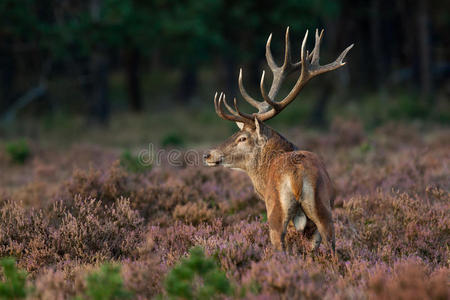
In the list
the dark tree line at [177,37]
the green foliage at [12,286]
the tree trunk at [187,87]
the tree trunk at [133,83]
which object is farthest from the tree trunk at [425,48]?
the green foliage at [12,286]

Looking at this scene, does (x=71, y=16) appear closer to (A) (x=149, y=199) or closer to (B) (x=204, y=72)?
(A) (x=149, y=199)

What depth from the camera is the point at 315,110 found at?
18797mm

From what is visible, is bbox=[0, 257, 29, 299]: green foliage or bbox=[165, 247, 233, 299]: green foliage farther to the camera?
bbox=[0, 257, 29, 299]: green foliage

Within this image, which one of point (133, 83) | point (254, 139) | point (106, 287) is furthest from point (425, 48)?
point (106, 287)

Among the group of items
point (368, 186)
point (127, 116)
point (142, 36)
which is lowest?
point (368, 186)

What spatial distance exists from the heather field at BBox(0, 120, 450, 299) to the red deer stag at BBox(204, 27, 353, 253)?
12.6 inches

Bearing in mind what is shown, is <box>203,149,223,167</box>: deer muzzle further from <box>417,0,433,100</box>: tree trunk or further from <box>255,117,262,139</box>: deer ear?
<box>417,0,433,100</box>: tree trunk

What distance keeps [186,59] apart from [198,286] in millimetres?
20433

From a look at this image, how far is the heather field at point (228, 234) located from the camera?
3.89m

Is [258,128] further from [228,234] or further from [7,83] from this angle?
[7,83]

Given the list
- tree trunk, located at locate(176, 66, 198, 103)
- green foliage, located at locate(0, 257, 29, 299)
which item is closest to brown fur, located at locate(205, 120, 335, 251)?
A: green foliage, located at locate(0, 257, 29, 299)

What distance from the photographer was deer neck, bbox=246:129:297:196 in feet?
16.8

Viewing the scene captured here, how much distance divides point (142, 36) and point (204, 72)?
67.5 feet

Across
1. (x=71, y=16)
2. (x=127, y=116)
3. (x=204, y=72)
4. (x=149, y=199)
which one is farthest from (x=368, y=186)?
(x=204, y=72)
